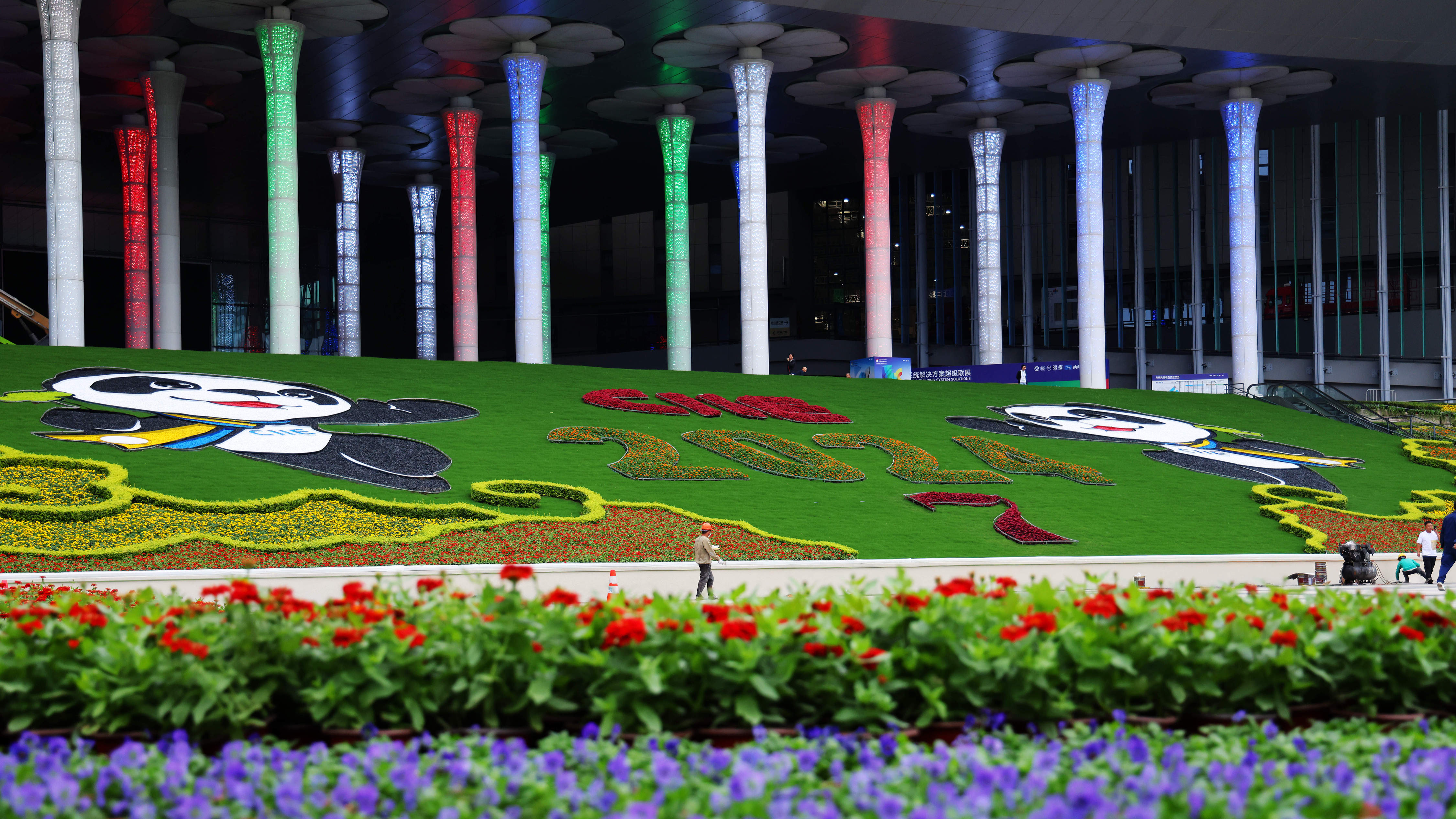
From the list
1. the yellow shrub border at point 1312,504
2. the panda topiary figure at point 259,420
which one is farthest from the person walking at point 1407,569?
the panda topiary figure at point 259,420

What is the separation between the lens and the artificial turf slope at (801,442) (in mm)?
20547

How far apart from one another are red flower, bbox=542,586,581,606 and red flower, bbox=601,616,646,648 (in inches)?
9.6

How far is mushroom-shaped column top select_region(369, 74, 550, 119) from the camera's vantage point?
1638 inches

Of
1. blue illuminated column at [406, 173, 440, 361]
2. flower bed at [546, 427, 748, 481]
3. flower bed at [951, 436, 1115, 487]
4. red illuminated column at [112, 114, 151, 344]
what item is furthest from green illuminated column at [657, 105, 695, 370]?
flower bed at [546, 427, 748, 481]

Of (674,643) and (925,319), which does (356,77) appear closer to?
(925,319)

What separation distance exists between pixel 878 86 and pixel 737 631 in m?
38.0

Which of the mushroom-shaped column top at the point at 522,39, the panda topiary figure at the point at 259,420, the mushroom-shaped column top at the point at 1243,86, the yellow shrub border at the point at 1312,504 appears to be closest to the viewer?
the panda topiary figure at the point at 259,420

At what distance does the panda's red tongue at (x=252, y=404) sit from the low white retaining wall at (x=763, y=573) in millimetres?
8603

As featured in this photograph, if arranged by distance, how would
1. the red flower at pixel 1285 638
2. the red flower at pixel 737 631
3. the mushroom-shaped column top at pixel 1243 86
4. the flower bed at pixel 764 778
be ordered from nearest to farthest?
the flower bed at pixel 764 778, the red flower at pixel 737 631, the red flower at pixel 1285 638, the mushroom-shaped column top at pixel 1243 86

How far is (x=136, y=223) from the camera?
45.3 meters

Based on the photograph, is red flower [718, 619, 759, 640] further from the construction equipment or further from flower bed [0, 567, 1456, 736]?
the construction equipment

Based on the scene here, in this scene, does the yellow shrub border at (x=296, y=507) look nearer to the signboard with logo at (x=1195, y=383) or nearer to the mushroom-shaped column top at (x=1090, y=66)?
the mushroom-shaped column top at (x=1090, y=66)

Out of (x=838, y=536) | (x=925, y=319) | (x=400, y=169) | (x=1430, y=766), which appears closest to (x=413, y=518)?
(x=838, y=536)

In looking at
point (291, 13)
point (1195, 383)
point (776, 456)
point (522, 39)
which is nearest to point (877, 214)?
point (1195, 383)
